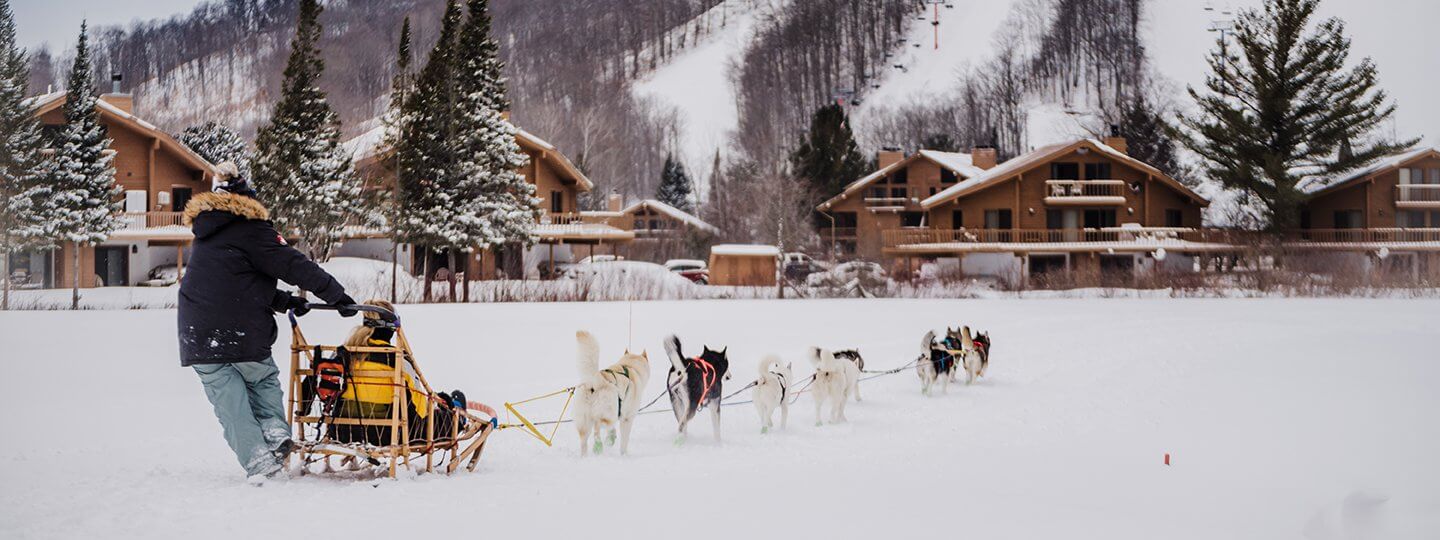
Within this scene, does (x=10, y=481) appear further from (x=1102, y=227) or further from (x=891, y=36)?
(x=891, y=36)

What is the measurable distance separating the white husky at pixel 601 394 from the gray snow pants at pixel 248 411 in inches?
78.4

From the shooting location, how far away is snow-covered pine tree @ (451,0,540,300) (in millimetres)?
34531

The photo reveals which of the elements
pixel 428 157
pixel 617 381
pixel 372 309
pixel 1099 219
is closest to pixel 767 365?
pixel 617 381

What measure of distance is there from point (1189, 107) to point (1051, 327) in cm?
8052

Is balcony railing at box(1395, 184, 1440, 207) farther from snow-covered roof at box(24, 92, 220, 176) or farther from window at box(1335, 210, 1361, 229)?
snow-covered roof at box(24, 92, 220, 176)

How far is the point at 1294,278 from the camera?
114ft

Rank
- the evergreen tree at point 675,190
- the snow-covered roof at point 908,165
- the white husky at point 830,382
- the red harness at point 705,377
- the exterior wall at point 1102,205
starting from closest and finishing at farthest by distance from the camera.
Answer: the red harness at point 705,377
the white husky at point 830,382
the exterior wall at point 1102,205
the snow-covered roof at point 908,165
the evergreen tree at point 675,190

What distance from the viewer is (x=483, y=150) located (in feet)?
115

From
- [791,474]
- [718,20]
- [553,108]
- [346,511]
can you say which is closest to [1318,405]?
[791,474]

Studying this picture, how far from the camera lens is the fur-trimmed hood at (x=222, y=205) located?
6.12 metres

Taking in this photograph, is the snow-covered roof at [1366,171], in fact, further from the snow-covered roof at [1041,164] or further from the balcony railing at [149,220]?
the balcony railing at [149,220]

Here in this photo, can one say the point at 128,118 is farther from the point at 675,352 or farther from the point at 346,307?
the point at 346,307

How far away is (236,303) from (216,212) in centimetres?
52

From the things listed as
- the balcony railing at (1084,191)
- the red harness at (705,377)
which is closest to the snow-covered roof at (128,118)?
the red harness at (705,377)
